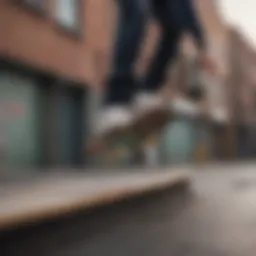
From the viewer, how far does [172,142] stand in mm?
3791

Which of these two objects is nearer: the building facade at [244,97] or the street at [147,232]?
the street at [147,232]

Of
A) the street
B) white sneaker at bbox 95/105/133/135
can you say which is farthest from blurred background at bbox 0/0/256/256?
white sneaker at bbox 95/105/133/135

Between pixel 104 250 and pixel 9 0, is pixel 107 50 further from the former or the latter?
pixel 104 250

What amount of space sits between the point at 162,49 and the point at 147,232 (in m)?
1.81

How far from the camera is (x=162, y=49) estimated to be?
2.36 metres

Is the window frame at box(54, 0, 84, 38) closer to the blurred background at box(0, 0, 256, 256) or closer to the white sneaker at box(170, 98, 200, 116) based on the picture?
the blurred background at box(0, 0, 256, 256)

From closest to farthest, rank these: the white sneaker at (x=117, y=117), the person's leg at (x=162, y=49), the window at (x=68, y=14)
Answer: the white sneaker at (x=117, y=117) → the person's leg at (x=162, y=49) → the window at (x=68, y=14)

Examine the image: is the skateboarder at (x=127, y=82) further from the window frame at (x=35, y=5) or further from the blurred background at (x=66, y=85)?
the window frame at (x=35, y=5)

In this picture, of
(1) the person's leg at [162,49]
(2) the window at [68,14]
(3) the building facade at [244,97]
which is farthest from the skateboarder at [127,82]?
(3) the building facade at [244,97]

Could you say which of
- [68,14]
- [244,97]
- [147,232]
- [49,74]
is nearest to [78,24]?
[68,14]

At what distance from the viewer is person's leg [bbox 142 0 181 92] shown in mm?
2080

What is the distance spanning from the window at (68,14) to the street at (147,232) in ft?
6.13

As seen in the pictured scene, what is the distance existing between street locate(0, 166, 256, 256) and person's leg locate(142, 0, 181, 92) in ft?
3.81

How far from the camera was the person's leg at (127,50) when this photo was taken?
5.65ft
